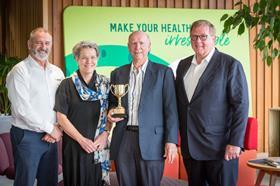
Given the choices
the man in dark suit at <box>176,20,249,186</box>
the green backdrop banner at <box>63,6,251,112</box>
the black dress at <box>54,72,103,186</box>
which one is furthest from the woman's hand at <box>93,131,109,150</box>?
the green backdrop banner at <box>63,6,251,112</box>

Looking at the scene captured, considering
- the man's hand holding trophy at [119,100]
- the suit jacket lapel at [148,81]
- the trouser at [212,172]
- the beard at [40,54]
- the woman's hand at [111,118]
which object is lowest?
the trouser at [212,172]

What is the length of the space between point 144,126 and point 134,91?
9.8 inches

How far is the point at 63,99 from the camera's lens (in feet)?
10.3

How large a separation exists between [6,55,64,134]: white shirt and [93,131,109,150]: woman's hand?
378 millimetres

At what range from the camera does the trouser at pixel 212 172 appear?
303 centimetres

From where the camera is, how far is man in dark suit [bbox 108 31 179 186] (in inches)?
118

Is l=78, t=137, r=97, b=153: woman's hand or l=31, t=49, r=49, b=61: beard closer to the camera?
l=78, t=137, r=97, b=153: woman's hand

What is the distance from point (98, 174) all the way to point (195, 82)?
2.91 feet

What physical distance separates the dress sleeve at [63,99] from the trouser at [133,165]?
1.48 feet

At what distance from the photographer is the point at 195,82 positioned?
308 cm

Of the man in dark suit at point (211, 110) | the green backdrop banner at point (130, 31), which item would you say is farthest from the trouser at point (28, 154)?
the green backdrop banner at point (130, 31)

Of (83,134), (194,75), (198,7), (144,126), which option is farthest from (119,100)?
(198,7)

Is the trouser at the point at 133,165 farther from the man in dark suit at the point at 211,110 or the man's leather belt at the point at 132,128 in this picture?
the man in dark suit at the point at 211,110

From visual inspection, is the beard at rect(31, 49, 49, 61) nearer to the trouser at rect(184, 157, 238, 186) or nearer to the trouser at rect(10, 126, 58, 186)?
the trouser at rect(10, 126, 58, 186)
